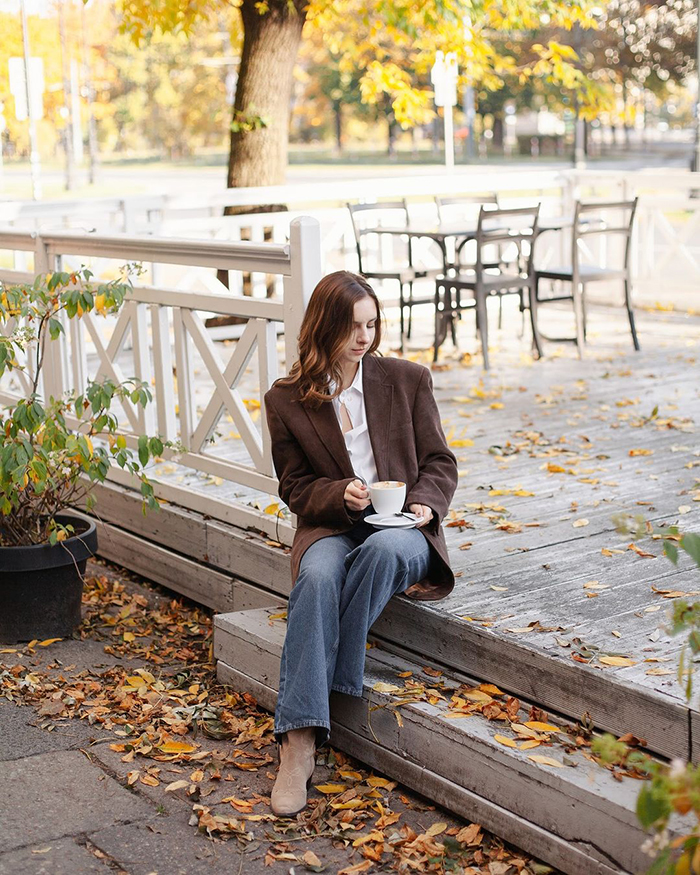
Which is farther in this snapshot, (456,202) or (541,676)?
(456,202)

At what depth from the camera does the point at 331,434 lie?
157 inches

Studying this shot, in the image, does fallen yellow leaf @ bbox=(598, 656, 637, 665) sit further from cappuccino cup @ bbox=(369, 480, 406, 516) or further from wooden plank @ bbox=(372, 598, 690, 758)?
cappuccino cup @ bbox=(369, 480, 406, 516)

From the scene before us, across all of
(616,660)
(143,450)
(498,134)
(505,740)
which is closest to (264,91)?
(143,450)

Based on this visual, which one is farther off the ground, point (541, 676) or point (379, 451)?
point (379, 451)

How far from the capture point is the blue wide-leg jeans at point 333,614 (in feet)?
11.9

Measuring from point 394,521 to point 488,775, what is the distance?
2.66 feet

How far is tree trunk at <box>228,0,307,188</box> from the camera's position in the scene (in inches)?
404

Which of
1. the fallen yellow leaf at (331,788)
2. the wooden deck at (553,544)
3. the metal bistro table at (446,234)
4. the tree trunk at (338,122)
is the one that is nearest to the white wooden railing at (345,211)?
the metal bistro table at (446,234)

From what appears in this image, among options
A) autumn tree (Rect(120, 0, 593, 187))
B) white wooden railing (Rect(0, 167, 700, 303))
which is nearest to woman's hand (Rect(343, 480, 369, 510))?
white wooden railing (Rect(0, 167, 700, 303))

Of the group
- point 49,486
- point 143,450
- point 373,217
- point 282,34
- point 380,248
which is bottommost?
point 49,486

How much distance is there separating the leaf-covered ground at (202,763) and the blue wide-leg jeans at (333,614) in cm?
24

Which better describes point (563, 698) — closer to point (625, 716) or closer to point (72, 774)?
point (625, 716)

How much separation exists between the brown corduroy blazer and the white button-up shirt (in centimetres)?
4

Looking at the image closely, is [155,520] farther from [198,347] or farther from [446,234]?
[446,234]
